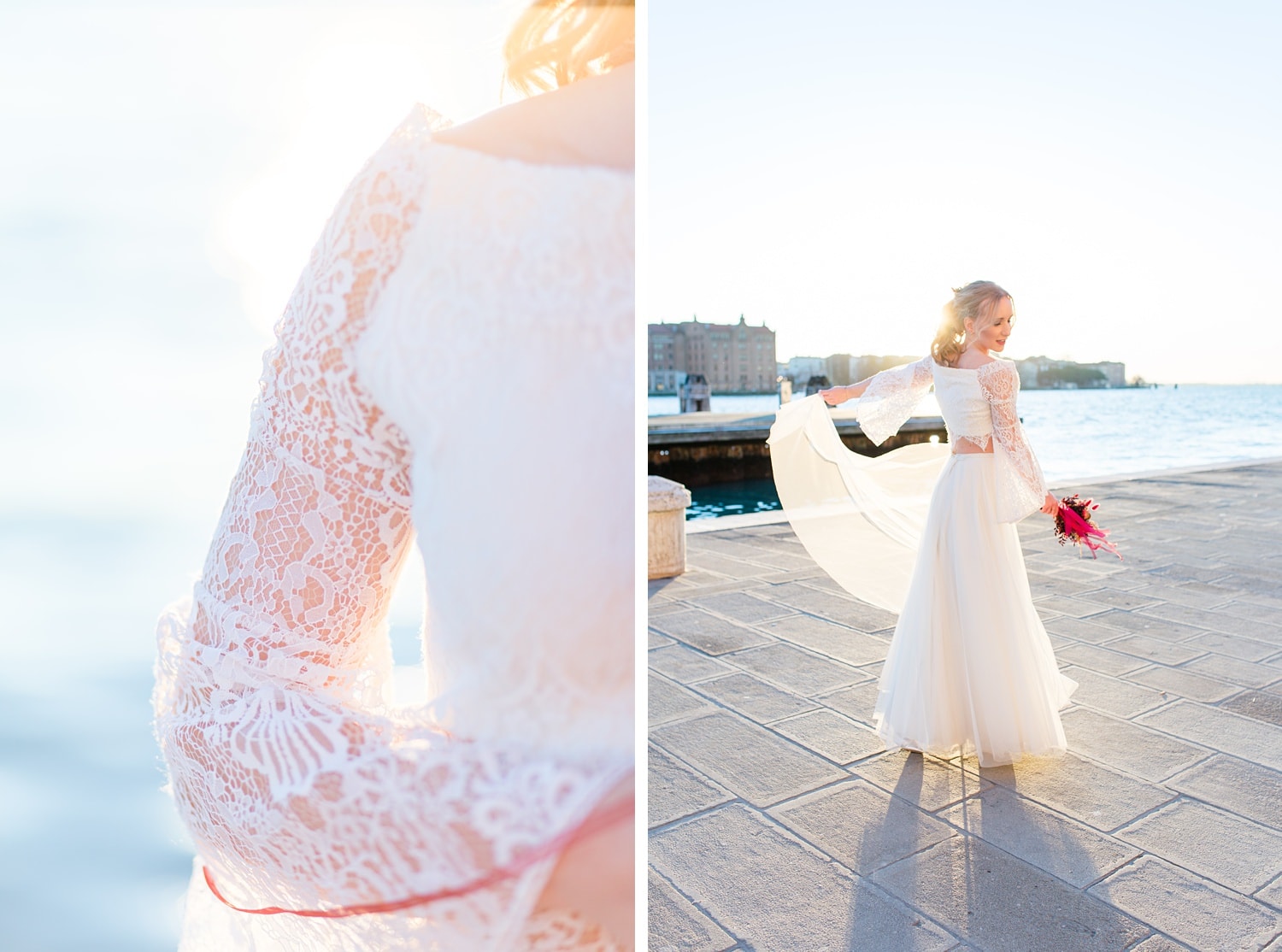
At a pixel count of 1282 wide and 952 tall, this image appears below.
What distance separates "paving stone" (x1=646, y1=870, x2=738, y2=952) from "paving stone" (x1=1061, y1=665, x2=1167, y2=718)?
2202 millimetres

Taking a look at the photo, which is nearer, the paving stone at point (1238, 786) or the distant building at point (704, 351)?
the distant building at point (704, 351)

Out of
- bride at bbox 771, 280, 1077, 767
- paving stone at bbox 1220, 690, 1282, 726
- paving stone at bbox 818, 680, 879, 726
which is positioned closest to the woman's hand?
bride at bbox 771, 280, 1077, 767

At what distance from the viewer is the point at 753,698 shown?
3602mm

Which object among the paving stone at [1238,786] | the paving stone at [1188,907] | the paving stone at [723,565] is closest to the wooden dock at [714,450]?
the paving stone at [723,565]

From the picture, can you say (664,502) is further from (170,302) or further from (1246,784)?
(170,302)

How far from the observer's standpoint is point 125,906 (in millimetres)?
1173

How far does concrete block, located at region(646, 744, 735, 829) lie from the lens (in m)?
2.69

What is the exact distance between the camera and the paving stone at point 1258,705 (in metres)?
3.42

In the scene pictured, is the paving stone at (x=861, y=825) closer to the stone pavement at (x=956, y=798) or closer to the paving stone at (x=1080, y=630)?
the stone pavement at (x=956, y=798)

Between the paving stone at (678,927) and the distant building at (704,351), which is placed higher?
the distant building at (704,351)

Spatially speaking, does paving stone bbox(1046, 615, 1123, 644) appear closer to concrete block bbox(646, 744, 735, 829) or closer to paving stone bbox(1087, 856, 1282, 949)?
paving stone bbox(1087, 856, 1282, 949)

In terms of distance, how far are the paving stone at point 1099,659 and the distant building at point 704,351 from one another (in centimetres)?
239

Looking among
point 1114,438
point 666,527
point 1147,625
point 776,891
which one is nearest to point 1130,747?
point 776,891

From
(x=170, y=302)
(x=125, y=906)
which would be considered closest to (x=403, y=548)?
(x=170, y=302)
